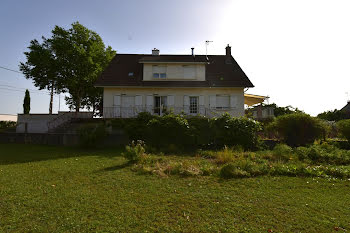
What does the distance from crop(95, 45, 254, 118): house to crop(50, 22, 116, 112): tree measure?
6.34 m

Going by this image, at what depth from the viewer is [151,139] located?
11.2 meters

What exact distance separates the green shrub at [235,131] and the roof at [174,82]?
617 centimetres

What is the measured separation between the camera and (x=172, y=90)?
16391 mm

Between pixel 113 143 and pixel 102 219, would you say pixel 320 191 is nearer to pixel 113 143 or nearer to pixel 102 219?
pixel 102 219

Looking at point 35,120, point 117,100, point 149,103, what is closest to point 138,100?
point 149,103

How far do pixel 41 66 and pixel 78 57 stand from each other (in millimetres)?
4638

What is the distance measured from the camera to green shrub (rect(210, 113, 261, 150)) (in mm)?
10508

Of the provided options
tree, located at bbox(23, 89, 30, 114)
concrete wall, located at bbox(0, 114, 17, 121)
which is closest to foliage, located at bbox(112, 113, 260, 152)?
tree, located at bbox(23, 89, 30, 114)

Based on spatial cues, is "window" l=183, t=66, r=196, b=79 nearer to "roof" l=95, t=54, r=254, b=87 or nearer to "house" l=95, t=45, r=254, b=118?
"house" l=95, t=45, r=254, b=118

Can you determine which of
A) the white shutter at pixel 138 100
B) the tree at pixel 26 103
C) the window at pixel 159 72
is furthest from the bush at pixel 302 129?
the tree at pixel 26 103

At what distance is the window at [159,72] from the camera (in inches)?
669

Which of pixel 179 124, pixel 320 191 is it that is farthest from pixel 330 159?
pixel 179 124

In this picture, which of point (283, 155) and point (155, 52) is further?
point (155, 52)

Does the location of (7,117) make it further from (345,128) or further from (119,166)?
(345,128)
